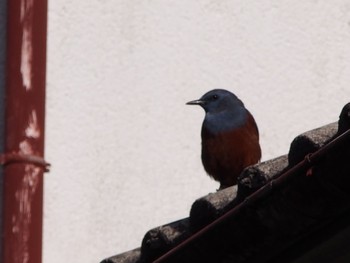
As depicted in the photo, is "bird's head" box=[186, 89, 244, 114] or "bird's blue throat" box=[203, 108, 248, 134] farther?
"bird's head" box=[186, 89, 244, 114]

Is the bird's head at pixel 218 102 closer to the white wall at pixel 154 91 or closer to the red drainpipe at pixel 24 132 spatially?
the white wall at pixel 154 91

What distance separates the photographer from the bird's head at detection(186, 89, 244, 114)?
7176mm

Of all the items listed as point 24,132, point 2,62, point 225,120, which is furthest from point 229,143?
point 2,62

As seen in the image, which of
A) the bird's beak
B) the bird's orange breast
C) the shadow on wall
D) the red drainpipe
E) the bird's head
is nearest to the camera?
the red drainpipe

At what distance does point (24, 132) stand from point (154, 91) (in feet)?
3.58

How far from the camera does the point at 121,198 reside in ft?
24.3

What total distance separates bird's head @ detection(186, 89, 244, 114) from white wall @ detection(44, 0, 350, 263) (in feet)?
1.44

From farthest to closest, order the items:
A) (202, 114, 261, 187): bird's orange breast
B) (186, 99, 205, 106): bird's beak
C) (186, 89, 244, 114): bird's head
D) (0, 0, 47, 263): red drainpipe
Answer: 1. (186, 99, 205, 106): bird's beak
2. (186, 89, 244, 114): bird's head
3. (202, 114, 261, 187): bird's orange breast
4. (0, 0, 47, 263): red drainpipe

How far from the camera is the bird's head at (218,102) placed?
7.18 m

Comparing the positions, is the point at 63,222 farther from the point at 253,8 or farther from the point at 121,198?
the point at 253,8

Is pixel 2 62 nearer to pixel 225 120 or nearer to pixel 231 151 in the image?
pixel 225 120

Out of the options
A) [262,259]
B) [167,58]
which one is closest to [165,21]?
[167,58]

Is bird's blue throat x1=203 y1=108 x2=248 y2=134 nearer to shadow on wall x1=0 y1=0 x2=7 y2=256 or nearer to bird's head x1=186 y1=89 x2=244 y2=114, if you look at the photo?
bird's head x1=186 y1=89 x2=244 y2=114

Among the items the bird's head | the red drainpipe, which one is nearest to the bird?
the bird's head
